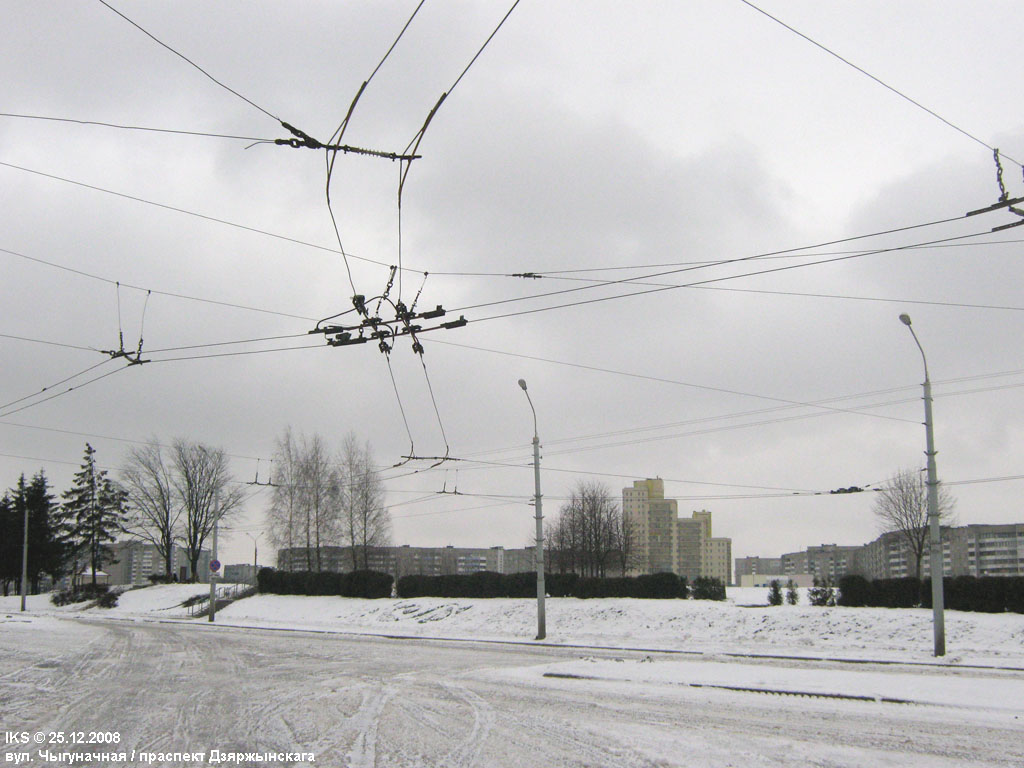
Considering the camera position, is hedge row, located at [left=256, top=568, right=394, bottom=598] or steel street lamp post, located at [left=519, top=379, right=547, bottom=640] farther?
hedge row, located at [left=256, top=568, right=394, bottom=598]

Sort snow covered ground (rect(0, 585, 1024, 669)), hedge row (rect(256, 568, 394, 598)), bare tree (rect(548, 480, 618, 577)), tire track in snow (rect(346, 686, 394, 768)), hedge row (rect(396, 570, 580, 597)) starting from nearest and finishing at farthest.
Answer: tire track in snow (rect(346, 686, 394, 768))
snow covered ground (rect(0, 585, 1024, 669))
hedge row (rect(396, 570, 580, 597))
hedge row (rect(256, 568, 394, 598))
bare tree (rect(548, 480, 618, 577))

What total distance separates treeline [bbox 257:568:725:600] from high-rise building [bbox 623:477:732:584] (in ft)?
222

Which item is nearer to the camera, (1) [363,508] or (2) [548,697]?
(2) [548,697]

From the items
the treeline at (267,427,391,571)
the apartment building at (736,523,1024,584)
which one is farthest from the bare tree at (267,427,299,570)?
the apartment building at (736,523,1024,584)

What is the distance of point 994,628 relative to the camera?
1056 inches

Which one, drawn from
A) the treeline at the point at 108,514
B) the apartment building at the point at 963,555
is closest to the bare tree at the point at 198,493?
the treeline at the point at 108,514

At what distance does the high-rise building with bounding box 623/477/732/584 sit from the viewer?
424 ft

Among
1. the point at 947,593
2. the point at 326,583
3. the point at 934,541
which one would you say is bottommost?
the point at 326,583

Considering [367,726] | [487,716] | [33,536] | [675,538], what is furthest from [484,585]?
[675,538]

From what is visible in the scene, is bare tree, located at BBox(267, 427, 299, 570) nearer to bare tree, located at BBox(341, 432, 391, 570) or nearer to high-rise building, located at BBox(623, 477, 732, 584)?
bare tree, located at BBox(341, 432, 391, 570)

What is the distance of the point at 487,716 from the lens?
12164 mm

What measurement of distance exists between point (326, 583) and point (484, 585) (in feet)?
44.9

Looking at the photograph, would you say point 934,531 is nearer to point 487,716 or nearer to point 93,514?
point 487,716

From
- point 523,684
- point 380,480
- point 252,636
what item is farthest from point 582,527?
point 523,684
